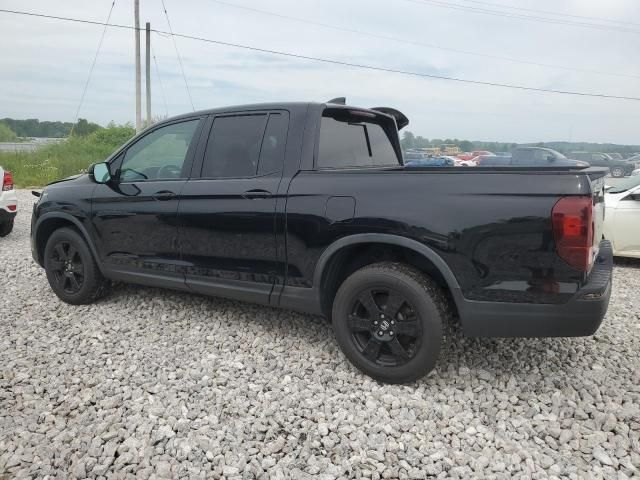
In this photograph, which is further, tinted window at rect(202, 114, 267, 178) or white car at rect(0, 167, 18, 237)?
white car at rect(0, 167, 18, 237)

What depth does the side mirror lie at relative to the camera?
412 cm

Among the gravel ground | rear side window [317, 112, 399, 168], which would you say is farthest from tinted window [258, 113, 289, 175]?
the gravel ground

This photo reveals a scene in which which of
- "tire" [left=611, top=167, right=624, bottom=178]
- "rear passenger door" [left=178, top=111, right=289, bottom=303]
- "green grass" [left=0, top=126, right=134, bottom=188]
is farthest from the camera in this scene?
"tire" [left=611, top=167, right=624, bottom=178]

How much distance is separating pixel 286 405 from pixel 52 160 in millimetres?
21664

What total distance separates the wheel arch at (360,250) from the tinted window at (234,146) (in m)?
0.89

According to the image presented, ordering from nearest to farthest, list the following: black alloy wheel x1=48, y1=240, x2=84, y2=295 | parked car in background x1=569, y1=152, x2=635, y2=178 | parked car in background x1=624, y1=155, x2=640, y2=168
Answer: black alloy wheel x1=48, y1=240, x2=84, y2=295 → parked car in background x1=569, y1=152, x2=635, y2=178 → parked car in background x1=624, y1=155, x2=640, y2=168

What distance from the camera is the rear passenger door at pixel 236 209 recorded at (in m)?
3.36

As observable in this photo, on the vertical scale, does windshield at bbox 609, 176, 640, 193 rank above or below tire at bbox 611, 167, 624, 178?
below

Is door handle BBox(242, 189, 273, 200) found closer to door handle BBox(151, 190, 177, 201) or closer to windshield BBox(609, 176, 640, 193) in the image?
door handle BBox(151, 190, 177, 201)

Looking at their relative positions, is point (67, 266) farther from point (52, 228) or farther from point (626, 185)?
point (626, 185)

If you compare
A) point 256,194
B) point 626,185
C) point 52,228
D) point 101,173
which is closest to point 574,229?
point 256,194

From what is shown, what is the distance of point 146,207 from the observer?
12.8 feet

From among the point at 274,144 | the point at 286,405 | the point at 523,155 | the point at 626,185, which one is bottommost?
the point at 286,405

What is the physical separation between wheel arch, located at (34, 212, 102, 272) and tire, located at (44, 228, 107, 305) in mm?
77
